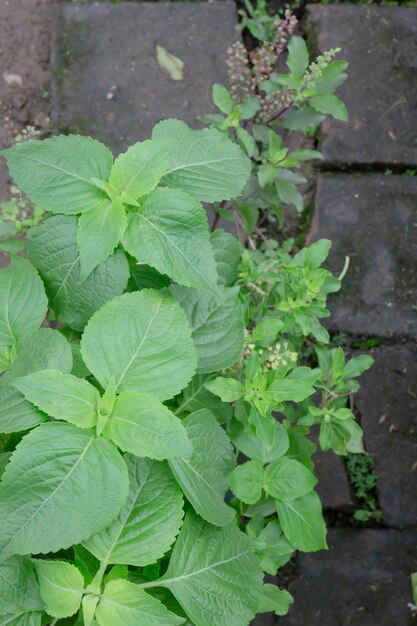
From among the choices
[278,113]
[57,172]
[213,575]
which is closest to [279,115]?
[278,113]

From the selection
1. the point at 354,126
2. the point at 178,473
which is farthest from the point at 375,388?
the point at 178,473

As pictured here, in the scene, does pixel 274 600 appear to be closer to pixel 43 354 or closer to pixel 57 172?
pixel 43 354

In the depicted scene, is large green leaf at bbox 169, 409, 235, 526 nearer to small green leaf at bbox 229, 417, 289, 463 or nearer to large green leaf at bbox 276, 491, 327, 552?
small green leaf at bbox 229, 417, 289, 463

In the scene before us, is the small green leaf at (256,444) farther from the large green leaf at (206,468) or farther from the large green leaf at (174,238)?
the large green leaf at (174,238)

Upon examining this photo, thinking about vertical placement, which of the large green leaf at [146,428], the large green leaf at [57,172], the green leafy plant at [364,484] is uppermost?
the large green leaf at [57,172]

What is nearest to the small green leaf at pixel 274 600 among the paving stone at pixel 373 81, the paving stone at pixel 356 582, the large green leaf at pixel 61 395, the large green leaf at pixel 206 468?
the large green leaf at pixel 206 468

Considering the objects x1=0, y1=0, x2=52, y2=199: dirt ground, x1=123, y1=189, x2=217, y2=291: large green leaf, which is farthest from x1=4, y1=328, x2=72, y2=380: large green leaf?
x1=0, y1=0, x2=52, y2=199: dirt ground

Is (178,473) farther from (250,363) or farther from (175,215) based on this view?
(175,215)
